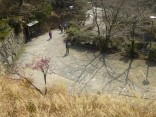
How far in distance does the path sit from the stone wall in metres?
0.66

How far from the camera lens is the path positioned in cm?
1817

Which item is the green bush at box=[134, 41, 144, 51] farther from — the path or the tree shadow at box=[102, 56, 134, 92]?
the path

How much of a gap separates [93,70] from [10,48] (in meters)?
6.27

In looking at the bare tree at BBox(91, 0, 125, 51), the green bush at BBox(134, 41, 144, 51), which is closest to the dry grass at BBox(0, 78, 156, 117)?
the green bush at BBox(134, 41, 144, 51)

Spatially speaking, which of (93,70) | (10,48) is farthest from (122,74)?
(10,48)


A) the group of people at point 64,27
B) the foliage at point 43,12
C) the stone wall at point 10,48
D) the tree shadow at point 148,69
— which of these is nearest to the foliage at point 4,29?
the stone wall at point 10,48

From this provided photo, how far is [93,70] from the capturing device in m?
20.5

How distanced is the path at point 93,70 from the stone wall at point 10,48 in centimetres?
66

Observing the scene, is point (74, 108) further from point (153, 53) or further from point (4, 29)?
point (4, 29)

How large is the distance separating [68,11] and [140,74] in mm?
15077

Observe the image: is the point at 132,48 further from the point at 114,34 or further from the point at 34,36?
the point at 34,36

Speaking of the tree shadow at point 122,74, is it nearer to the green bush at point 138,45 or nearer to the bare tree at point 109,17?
the green bush at point 138,45

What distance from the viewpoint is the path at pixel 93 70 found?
59.6ft

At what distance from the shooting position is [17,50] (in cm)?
2323
